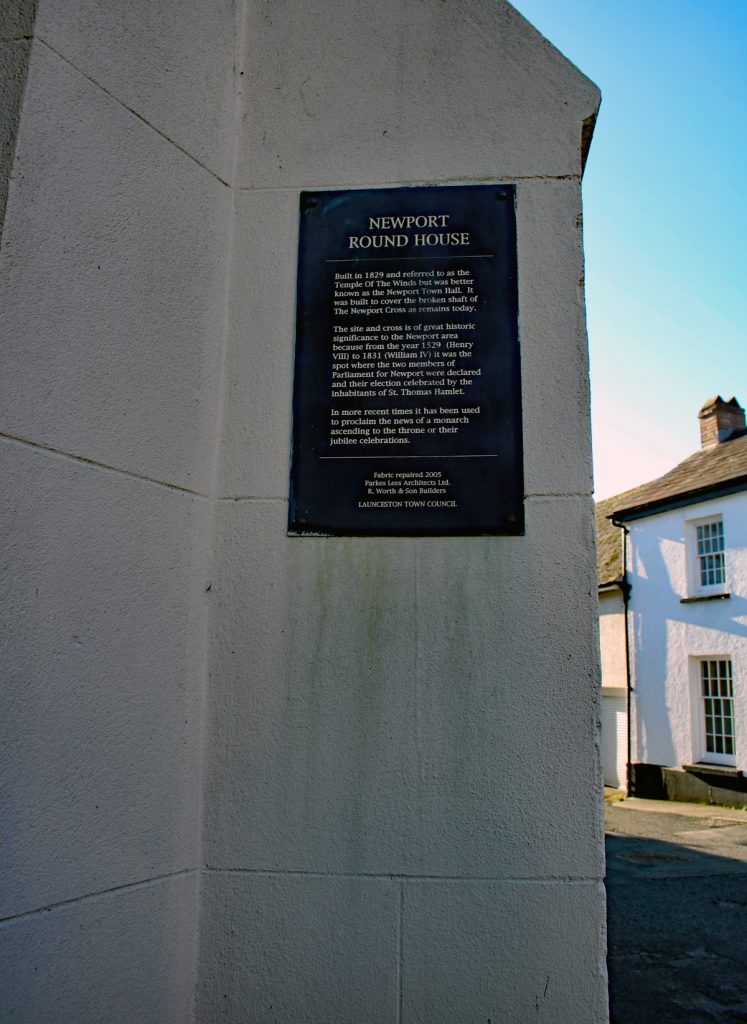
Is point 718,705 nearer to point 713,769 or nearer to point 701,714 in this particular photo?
point 701,714

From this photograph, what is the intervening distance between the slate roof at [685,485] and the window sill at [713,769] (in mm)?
4757

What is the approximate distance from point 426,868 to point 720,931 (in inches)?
260

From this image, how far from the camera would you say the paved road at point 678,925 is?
5770 millimetres

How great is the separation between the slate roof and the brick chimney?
0.27m

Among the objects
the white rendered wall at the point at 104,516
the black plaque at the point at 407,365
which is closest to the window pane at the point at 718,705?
the black plaque at the point at 407,365

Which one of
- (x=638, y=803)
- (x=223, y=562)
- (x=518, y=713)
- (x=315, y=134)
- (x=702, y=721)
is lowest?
(x=638, y=803)

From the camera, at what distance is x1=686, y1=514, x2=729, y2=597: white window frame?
18.0 metres

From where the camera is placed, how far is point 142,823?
2.62 meters

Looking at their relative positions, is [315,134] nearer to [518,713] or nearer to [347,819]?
A: [518,713]

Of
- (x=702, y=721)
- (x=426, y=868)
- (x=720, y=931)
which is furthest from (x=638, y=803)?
(x=426, y=868)

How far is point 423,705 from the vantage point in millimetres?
2803

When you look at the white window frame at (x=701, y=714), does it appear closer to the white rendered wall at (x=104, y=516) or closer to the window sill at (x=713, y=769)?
the window sill at (x=713, y=769)

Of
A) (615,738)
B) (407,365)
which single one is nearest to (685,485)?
(615,738)

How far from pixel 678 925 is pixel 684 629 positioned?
11.8 metres
